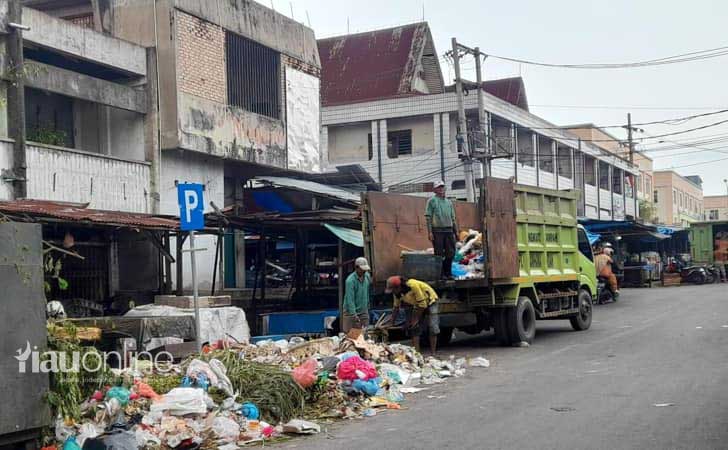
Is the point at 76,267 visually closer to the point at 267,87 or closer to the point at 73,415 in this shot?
the point at 267,87

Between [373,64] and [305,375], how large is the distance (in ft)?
96.9

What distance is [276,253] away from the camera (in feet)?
82.6

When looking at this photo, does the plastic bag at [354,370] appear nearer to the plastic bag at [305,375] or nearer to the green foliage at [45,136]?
the plastic bag at [305,375]

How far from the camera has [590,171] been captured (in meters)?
48.9

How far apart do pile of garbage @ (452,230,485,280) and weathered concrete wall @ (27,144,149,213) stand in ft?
27.5

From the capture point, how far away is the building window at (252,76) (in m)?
A: 21.4

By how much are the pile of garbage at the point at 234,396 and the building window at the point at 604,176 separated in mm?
42626

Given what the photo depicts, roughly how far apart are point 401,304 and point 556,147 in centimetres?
3134

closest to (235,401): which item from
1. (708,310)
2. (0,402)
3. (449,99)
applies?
(0,402)

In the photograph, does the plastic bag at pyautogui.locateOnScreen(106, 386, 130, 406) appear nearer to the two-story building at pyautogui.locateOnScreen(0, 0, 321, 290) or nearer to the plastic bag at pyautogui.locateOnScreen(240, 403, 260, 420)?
the plastic bag at pyautogui.locateOnScreen(240, 403, 260, 420)

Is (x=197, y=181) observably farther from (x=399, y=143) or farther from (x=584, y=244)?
(x=399, y=143)

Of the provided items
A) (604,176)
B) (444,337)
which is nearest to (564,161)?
(604,176)

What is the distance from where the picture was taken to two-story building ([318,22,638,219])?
33.0 meters

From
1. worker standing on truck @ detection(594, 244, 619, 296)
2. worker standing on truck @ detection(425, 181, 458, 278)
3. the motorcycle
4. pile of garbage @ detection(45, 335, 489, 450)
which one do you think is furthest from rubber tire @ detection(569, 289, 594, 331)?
the motorcycle
